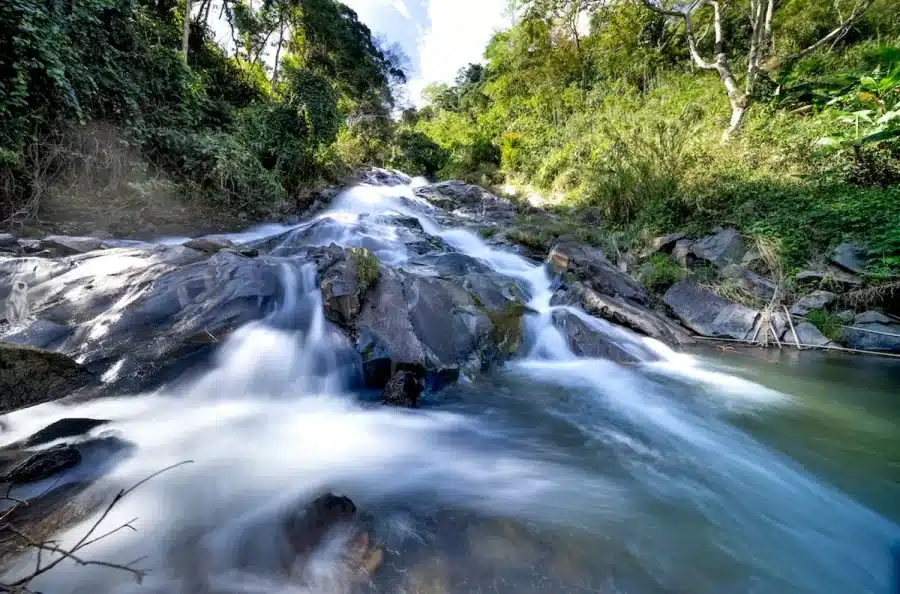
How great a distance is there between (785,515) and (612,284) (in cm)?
465

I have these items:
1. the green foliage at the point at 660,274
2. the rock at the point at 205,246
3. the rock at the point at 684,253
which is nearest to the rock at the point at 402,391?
the rock at the point at 205,246

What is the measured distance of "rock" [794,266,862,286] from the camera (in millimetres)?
5480

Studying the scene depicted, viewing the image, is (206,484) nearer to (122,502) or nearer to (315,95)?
(122,502)

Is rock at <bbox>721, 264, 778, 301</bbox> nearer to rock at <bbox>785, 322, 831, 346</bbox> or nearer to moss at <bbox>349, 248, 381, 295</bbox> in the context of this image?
rock at <bbox>785, 322, 831, 346</bbox>

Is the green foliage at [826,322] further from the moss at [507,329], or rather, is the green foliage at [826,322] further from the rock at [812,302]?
the moss at [507,329]

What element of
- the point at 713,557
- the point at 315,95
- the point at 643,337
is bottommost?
the point at 713,557

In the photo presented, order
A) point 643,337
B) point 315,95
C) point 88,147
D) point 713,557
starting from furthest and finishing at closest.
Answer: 1. point 315,95
2. point 88,147
3. point 643,337
4. point 713,557

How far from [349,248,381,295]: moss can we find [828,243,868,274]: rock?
676 centimetres

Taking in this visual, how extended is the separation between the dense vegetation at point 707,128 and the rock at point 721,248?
10.9 inches

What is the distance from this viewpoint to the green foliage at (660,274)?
6.85 metres

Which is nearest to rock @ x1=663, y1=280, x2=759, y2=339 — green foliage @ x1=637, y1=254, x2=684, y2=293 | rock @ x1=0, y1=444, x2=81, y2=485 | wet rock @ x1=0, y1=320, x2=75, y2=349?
green foliage @ x1=637, y1=254, x2=684, y2=293

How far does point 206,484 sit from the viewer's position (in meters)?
2.56

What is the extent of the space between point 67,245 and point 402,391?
5087mm

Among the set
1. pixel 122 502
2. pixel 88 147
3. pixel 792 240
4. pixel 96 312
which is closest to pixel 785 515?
pixel 122 502
